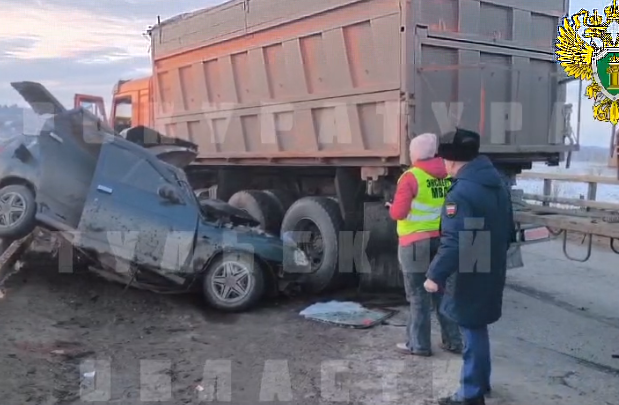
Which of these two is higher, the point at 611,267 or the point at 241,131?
the point at 241,131

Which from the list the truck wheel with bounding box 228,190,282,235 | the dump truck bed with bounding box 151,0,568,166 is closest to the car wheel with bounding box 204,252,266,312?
the dump truck bed with bounding box 151,0,568,166

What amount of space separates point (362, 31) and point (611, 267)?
5.09 meters

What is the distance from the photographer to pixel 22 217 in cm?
652

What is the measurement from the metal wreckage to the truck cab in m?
4.07

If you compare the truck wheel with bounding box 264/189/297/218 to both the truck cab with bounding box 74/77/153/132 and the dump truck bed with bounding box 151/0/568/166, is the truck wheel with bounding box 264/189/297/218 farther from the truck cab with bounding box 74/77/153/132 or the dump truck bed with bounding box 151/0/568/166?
the truck cab with bounding box 74/77/153/132

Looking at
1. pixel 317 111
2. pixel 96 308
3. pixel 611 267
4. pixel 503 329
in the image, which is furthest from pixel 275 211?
pixel 611 267

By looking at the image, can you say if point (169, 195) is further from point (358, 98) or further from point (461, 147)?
point (461, 147)

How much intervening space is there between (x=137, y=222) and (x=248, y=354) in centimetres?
183

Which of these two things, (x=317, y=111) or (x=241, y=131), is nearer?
(x=317, y=111)

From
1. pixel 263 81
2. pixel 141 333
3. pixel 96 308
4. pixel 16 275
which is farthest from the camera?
pixel 263 81

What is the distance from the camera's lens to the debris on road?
600 cm

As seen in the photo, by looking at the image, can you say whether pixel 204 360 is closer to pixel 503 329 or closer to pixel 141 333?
pixel 141 333

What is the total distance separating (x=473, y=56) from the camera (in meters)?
6.62

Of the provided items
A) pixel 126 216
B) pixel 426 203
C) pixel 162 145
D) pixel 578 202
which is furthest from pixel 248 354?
pixel 578 202
